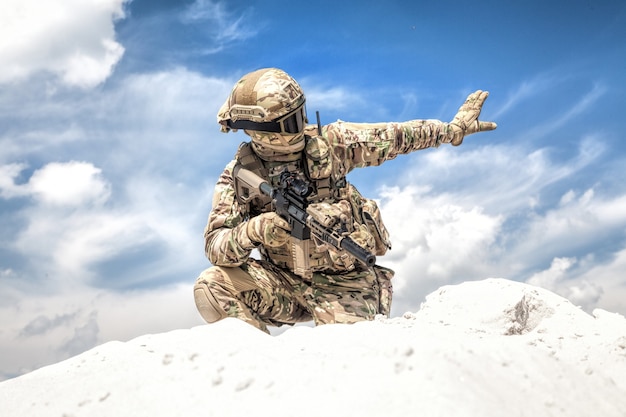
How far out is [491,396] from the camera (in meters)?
2.41

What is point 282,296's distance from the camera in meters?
5.50

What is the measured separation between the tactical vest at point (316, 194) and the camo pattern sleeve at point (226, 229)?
0.41 feet

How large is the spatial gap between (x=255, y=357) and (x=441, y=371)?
899 millimetres

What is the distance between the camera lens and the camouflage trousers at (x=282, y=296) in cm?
519

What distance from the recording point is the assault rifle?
4.50 metres

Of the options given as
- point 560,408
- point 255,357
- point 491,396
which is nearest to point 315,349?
point 255,357

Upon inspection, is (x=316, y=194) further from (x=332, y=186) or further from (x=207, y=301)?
(x=207, y=301)

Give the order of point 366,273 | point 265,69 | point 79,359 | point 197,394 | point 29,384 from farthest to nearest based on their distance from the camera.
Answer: point 366,273 → point 265,69 → point 79,359 → point 29,384 → point 197,394

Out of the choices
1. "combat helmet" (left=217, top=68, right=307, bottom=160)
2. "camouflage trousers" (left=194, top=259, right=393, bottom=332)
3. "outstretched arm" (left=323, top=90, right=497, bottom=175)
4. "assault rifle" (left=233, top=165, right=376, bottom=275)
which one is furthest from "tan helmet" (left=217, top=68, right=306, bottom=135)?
"camouflage trousers" (left=194, top=259, right=393, bottom=332)

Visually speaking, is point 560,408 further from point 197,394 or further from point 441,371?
point 197,394

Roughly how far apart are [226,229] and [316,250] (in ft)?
2.60

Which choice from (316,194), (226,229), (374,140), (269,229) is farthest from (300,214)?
(374,140)

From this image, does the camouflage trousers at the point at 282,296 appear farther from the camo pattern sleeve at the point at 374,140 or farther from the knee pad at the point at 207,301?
the camo pattern sleeve at the point at 374,140

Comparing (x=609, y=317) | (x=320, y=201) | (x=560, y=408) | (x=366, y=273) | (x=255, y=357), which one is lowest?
(x=560, y=408)
